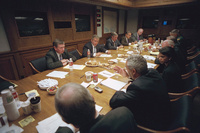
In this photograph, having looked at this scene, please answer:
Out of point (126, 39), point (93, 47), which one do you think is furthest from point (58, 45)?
point (126, 39)

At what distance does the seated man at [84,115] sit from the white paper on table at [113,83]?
820 mm

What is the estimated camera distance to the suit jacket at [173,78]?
1805mm

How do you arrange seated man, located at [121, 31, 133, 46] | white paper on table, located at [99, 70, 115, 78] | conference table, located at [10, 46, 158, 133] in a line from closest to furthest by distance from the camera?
conference table, located at [10, 46, 158, 133] → white paper on table, located at [99, 70, 115, 78] → seated man, located at [121, 31, 133, 46]

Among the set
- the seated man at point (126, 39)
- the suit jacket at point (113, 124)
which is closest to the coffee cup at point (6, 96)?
the suit jacket at point (113, 124)

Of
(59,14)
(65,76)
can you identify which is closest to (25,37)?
(59,14)

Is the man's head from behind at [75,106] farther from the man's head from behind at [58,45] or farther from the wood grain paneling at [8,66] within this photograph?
the wood grain paneling at [8,66]

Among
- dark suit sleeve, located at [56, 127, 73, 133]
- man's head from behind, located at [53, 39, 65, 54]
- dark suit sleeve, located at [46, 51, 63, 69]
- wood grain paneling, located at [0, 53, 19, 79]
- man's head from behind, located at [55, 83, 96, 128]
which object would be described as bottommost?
wood grain paneling, located at [0, 53, 19, 79]

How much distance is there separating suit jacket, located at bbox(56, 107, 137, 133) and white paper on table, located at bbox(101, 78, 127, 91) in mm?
787

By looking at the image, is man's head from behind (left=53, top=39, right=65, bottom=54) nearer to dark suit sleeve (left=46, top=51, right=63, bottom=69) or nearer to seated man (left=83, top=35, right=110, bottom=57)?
dark suit sleeve (left=46, top=51, right=63, bottom=69)

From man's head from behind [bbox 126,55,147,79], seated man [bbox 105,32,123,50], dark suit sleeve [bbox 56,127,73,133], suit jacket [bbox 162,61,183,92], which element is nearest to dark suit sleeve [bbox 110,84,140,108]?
man's head from behind [bbox 126,55,147,79]

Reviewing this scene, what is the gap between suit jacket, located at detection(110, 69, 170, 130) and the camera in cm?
111

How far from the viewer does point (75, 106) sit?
667 millimetres

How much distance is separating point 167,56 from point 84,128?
6.15 feet

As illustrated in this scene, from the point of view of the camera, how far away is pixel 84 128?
700mm
